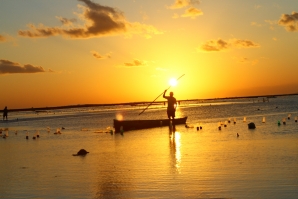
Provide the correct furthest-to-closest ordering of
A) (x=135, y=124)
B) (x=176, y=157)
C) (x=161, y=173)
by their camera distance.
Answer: (x=135, y=124) < (x=176, y=157) < (x=161, y=173)

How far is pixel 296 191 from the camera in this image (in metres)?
8.97

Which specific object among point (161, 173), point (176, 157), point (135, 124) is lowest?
point (161, 173)

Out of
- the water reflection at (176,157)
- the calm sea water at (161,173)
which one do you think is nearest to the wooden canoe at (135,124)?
the water reflection at (176,157)

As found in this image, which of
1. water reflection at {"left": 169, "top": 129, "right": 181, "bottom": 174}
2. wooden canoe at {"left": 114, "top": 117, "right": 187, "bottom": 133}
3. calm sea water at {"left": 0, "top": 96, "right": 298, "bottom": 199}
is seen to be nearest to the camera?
calm sea water at {"left": 0, "top": 96, "right": 298, "bottom": 199}

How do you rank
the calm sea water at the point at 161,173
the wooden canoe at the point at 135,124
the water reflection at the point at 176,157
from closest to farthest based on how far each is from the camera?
the calm sea water at the point at 161,173, the water reflection at the point at 176,157, the wooden canoe at the point at 135,124

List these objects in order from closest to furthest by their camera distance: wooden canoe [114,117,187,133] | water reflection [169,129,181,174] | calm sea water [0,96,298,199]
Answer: calm sea water [0,96,298,199] < water reflection [169,129,181,174] < wooden canoe [114,117,187,133]

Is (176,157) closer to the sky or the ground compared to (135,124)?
closer to the ground

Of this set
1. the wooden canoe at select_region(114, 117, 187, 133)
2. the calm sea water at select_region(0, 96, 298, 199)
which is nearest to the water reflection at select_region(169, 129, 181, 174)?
the calm sea water at select_region(0, 96, 298, 199)

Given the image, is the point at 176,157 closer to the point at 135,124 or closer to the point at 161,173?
the point at 161,173

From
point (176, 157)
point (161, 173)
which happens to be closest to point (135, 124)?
point (176, 157)

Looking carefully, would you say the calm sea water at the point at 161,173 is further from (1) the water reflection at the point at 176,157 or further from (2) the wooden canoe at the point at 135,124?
(2) the wooden canoe at the point at 135,124

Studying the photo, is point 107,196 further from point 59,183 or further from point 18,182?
point 18,182

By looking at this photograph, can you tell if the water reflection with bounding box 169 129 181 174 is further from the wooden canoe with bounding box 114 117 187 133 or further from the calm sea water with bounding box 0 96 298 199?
the wooden canoe with bounding box 114 117 187 133

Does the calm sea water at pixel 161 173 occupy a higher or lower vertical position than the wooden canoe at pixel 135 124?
lower
